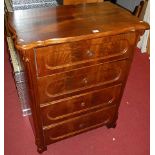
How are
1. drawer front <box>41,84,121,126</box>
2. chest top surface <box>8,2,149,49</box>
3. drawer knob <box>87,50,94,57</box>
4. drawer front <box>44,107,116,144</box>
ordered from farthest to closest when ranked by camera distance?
drawer front <box>44,107,116,144</box>, drawer front <box>41,84,121,126</box>, drawer knob <box>87,50,94,57</box>, chest top surface <box>8,2,149,49</box>

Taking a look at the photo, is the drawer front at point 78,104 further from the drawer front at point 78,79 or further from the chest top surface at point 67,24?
the chest top surface at point 67,24

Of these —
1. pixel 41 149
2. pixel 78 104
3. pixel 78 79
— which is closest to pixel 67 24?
pixel 78 79

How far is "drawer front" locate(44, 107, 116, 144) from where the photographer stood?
1.27 metres

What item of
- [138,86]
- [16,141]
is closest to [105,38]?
[16,141]

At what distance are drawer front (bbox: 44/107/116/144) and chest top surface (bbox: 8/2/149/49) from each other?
59cm

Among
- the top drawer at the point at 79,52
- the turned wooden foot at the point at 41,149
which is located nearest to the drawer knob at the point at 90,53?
the top drawer at the point at 79,52

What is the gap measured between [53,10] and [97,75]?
45 cm

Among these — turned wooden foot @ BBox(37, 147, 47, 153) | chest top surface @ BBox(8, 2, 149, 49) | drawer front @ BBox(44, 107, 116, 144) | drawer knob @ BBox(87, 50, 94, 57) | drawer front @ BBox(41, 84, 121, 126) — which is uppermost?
chest top surface @ BBox(8, 2, 149, 49)

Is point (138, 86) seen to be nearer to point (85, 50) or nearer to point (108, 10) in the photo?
point (108, 10)

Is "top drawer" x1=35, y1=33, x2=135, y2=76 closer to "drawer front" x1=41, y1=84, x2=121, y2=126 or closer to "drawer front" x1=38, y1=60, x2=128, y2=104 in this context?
"drawer front" x1=38, y1=60, x2=128, y2=104

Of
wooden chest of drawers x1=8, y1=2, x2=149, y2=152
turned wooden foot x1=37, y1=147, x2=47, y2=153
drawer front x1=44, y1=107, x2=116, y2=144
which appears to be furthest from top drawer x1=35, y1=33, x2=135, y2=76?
turned wooden foot x1=37, y1=147, x2=47, y2=153

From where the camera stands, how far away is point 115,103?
1.38 m

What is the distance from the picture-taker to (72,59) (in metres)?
0.99

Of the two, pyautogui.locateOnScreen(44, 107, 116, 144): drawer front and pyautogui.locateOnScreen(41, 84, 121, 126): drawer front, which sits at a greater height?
pyautogui.locateOnScreen(41, 84, 121, 126): drawer front
